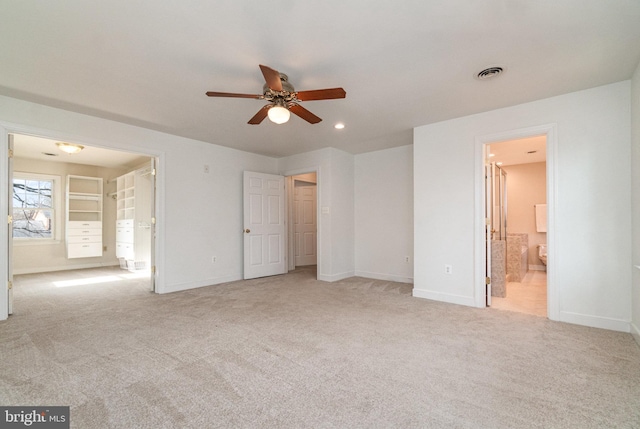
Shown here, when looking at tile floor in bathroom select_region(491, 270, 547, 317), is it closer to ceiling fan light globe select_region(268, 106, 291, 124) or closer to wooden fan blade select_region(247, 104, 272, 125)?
ceiling fan light globe select_region(268, 106, 291, 124)

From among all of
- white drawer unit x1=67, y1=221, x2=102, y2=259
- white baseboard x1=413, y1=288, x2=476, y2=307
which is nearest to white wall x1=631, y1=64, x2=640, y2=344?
white baseboard x1=413, y1=288, x2=476, y2=307

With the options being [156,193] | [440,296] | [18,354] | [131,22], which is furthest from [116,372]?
[440,296]

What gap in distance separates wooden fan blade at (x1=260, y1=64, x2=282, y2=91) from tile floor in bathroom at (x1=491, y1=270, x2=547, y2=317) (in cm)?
365

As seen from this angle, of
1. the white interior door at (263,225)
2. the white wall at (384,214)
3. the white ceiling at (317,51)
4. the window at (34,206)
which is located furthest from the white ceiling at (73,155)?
the white wall at (384,214)

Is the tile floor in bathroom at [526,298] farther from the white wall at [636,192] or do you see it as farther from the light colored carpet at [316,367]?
the white wall at [636,192]

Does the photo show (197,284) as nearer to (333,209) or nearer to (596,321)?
(333,209)

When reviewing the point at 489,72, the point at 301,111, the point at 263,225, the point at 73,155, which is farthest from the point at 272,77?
the point at 73,155

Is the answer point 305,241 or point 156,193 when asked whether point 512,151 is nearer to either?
point 305,241

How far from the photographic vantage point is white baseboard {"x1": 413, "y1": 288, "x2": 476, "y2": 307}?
3.74 meters

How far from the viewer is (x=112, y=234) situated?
24.9ft

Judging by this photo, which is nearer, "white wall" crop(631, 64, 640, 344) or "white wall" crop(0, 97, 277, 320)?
"white wall" crop(631, 64, 640, 344)

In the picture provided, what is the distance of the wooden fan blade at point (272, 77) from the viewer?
2.11m

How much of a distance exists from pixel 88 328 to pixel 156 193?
216 cm

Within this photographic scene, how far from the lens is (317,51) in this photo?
7.66ft
